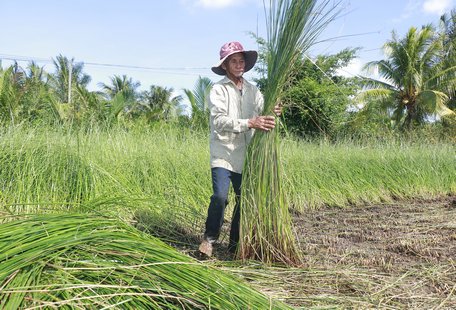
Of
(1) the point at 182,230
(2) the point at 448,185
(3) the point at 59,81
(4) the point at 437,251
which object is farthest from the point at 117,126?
(3) the point at 59,81

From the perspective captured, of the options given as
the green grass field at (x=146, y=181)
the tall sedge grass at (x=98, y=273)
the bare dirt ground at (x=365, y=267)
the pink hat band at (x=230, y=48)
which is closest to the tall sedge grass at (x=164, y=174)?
the green grass field at (x=146, y=181)

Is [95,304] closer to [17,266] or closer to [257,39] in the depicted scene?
[17,266]

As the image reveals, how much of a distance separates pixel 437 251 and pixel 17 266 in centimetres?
301

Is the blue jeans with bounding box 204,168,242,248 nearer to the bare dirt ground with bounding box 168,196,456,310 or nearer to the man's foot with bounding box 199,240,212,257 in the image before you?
the man's foot with bounding box 199,240,212,257

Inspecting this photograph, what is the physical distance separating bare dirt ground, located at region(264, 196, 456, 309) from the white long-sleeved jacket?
33.1 inches

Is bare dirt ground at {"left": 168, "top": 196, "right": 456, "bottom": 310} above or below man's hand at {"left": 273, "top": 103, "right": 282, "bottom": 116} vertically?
below

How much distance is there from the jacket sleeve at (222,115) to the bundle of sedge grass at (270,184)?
13cm

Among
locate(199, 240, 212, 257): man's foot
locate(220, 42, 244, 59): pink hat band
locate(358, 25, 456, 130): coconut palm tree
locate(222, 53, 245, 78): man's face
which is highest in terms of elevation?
locate(358, 25, 456, 130): coconut palm tree

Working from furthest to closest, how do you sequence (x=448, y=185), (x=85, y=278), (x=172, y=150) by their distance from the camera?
(x=448, y=185) < (x=172, y=150) < (x=85, y=278)

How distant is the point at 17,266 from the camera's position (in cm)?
152

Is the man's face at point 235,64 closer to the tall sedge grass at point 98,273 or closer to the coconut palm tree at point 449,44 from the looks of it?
the tall sedge grass at point 98,273

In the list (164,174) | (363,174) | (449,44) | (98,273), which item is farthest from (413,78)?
(98,273)

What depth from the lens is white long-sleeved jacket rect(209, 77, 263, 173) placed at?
2.98 metres

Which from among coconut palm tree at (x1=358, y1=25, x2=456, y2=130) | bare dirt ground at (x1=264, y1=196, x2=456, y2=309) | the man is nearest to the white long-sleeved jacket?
the man
